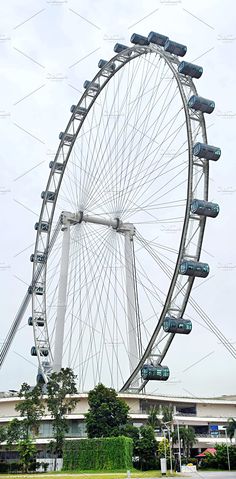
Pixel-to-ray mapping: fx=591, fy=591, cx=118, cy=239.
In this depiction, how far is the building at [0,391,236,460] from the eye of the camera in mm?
74938

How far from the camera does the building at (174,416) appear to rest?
74938 mm

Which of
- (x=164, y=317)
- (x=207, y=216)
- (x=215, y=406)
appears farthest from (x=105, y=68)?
(x=215, y=406)

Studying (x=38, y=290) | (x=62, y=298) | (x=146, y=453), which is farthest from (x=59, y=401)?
(x=38, y=290)

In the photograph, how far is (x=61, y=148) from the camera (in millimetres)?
70562

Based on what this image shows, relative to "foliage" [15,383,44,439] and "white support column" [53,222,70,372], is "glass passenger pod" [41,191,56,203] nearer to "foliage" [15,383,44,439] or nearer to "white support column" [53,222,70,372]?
"white support column" [53,222,70,372]

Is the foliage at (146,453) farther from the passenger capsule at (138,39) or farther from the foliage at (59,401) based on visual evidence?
the passenger capsule at (138,39)

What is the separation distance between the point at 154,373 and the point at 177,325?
4839 mm

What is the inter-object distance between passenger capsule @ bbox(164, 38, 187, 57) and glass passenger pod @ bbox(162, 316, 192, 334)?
2485 cm

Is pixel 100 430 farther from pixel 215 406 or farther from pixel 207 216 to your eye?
pixel 215 406

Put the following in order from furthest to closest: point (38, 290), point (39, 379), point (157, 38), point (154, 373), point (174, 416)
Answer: point (38, 290)
point (174, 416)
point (39, 379)
point (157, 38)
point (154, 373)

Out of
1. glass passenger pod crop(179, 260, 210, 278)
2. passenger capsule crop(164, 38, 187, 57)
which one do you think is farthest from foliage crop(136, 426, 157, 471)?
passenger capsule crop(164, 38, 187, 57)

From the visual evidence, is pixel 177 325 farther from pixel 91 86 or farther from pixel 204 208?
pixel 91 86

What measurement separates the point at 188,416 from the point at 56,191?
38.0 meters

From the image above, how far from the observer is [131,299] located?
2539 inches
